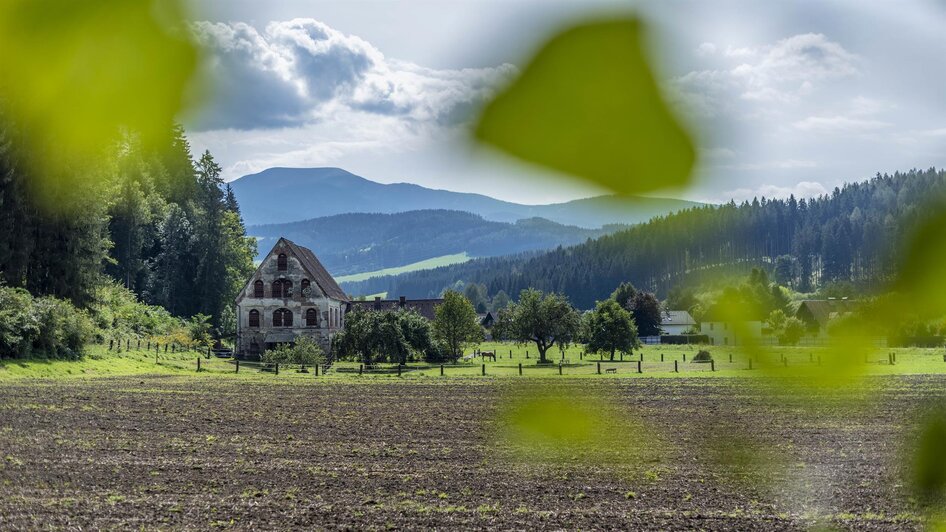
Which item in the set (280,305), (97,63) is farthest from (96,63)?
(280,305)

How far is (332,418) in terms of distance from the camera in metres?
30.6

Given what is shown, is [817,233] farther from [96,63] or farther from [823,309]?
[96,63]

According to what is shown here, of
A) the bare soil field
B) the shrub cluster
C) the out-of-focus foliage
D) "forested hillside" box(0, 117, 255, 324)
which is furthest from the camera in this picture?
"forested hillside" box(0, 117, 255, 324)

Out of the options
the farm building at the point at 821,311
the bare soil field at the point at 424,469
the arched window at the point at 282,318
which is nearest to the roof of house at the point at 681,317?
the farm building at the point at 821,311

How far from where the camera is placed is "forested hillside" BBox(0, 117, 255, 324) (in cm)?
5428

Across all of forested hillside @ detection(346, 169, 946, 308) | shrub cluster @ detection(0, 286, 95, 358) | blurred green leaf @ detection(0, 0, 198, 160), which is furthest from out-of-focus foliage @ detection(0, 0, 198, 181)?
shrub cluster @ detection(0, 286, 95, 358)

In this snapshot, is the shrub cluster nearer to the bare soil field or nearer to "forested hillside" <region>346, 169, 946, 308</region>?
the bare soil field

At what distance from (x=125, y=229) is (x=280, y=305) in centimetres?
2080

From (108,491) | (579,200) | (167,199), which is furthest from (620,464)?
(167,199)

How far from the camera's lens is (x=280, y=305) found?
80.7 meters

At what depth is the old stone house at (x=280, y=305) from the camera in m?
80.5

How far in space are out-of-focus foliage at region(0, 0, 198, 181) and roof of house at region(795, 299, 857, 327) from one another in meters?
2.91

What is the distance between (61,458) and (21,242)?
128 ft

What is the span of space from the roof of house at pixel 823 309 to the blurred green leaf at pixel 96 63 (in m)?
2.91
